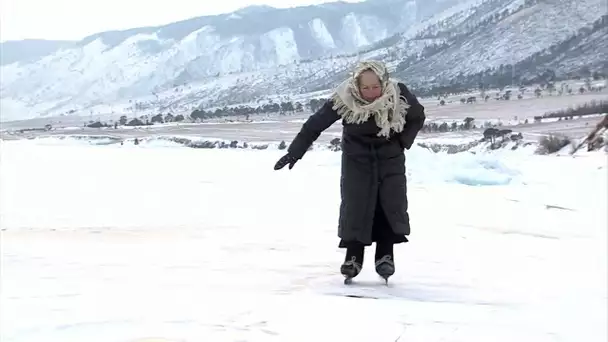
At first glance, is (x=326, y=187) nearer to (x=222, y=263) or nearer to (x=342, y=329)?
(x=222, y=263)

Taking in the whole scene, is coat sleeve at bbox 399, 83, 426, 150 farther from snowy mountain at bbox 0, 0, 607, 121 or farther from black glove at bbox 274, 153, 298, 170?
snowy mountain at bbox 0, 0, 607, 121

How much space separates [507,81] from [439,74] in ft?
49.3

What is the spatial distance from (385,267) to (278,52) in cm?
15283

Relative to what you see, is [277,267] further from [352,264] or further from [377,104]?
[377,104]

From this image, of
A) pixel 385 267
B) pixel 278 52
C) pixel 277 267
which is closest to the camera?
pixel 385 267

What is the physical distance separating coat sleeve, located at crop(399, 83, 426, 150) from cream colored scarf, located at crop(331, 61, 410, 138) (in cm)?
3

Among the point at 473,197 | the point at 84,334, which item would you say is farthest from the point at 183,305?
the point at 473,197

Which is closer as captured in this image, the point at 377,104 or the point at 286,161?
the point at 377,104

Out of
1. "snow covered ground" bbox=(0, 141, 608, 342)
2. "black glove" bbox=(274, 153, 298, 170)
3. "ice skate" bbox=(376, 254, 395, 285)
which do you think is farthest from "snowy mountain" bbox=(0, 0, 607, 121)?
"ice skate" bbox=(376, 254, 395, 285)

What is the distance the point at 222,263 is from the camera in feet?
11.4

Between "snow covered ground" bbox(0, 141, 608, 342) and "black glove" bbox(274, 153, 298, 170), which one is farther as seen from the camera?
"black glove" bbox(274, 153, 298, 170)

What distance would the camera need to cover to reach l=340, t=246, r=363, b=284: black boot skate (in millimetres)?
3018

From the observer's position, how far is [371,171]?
297 cm

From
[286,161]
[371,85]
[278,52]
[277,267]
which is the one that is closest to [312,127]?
[286,161]
